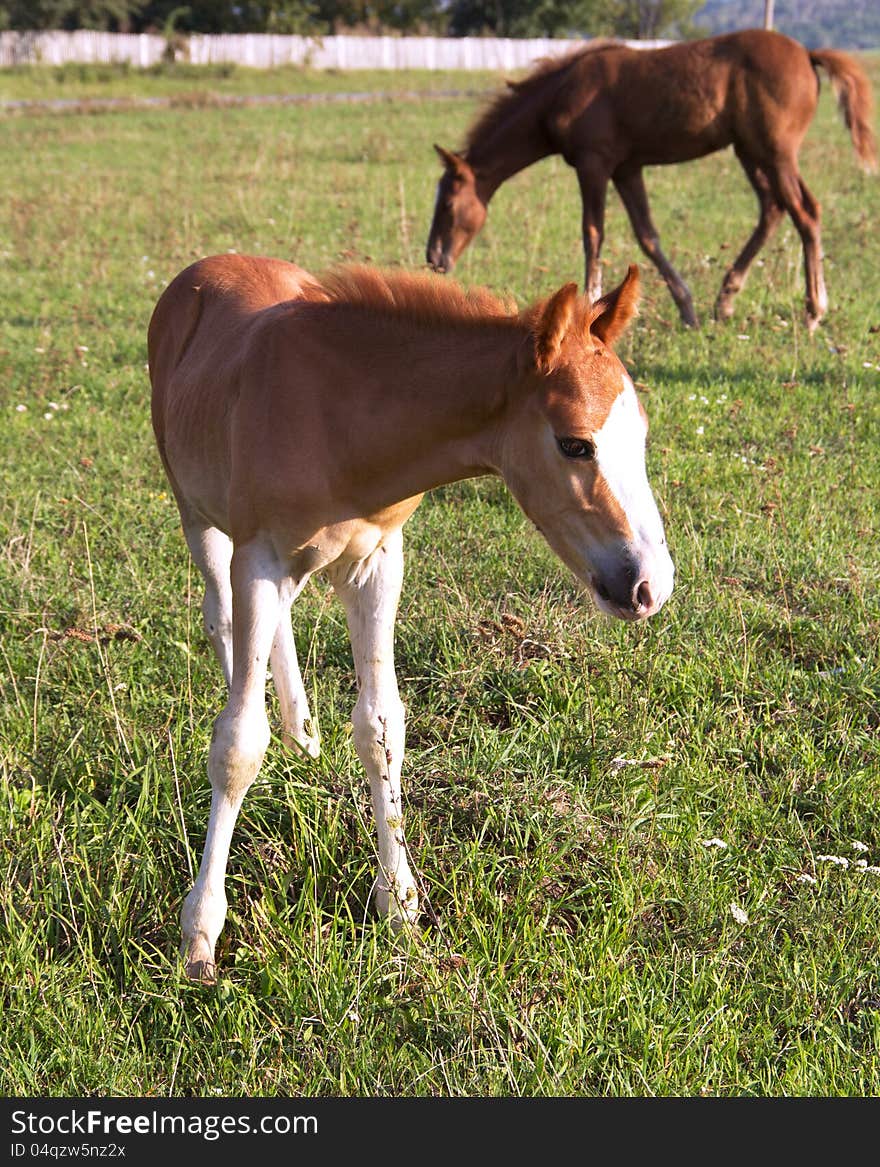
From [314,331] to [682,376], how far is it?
4568 millimetres

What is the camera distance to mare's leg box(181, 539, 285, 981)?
2797 mm

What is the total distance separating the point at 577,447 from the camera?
2.39 metres

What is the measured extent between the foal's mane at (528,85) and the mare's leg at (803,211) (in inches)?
72.3

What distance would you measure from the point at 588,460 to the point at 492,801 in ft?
3.89

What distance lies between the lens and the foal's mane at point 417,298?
2.71 m

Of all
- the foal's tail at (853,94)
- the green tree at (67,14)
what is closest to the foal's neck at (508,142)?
the foal's tail at (853,94)

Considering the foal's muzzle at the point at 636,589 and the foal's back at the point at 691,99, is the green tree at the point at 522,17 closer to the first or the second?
the foal's back at the point at 691,99

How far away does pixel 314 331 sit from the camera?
2842 millimetres

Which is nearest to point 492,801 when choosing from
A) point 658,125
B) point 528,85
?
point 658,125

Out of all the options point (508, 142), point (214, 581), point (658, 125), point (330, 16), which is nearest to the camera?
point (214, 581)

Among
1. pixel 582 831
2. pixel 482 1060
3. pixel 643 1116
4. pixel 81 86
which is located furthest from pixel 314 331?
pixel 81 86

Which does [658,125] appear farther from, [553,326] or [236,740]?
[236,740]

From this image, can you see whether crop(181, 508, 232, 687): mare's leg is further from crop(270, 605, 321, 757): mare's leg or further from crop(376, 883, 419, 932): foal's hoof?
crop(376, 883, 419, 932): foal's hoof

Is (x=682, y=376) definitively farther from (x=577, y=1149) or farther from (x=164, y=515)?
(x=577, y=1149)
